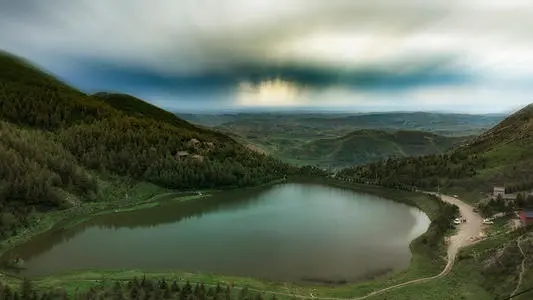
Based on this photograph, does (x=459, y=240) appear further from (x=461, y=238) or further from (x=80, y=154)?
(x=80, y=154)

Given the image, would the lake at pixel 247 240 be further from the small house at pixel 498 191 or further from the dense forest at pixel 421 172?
the dense forest at pixel 421 172

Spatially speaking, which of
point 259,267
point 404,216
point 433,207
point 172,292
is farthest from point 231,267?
point 433,207

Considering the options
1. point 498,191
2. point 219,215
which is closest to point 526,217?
point 498,191

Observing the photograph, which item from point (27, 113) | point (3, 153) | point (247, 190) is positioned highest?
point (27, 113)

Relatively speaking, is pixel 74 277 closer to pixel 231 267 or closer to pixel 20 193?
pixel 231 267

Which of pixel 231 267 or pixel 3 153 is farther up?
pixel 3 153

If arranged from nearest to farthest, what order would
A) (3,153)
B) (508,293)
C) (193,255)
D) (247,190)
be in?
(508,293) < (193,255) < (3,153) < (247,190)

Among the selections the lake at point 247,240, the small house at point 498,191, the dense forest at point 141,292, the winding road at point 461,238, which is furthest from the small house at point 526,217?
the dense forest at point 141,292
